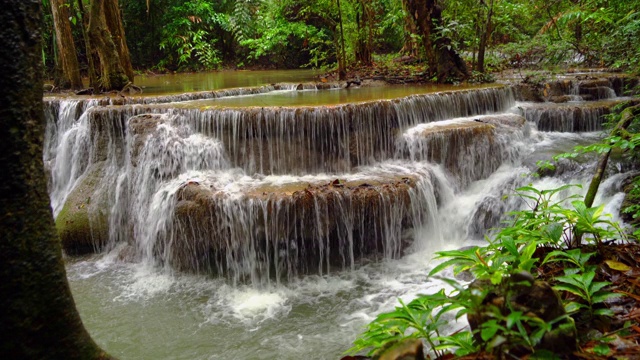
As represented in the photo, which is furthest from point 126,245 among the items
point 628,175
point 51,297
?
point 628,175

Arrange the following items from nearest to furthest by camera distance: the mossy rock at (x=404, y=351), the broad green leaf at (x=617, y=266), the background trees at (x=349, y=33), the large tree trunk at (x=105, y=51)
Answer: the mossy rock at (x=404, y=351) < the broad green leaf at (x=617, y=266) < the background trees at (x=349, y=33) < the large tree trunk at (x=105, y=51)

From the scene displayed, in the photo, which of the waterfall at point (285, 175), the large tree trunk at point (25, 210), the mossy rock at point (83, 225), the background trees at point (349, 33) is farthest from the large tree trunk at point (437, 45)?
the large tree trunk at point (25, 210)

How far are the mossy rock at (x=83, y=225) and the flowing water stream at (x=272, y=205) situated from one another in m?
0.04

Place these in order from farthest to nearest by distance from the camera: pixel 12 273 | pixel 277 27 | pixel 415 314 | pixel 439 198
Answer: pixel 277 27, pixel 439 198, pixel 415 314, pixel 12 273

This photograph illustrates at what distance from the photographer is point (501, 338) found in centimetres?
159

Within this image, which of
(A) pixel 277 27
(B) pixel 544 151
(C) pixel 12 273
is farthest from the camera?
(A) pixel 277 27

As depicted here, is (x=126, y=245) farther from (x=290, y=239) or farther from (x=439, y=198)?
(x=439, y=198)

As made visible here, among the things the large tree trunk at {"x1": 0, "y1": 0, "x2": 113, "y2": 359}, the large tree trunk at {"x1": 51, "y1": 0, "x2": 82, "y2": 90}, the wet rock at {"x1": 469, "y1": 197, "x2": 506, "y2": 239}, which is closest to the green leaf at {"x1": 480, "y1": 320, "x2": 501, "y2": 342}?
the large tree trunk at {"x1": 0, "y1": 0, "x2": 113, "y2": 359}

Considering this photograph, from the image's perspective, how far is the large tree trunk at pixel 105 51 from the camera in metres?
9.14

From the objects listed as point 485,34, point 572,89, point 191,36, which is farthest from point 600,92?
point 191,36

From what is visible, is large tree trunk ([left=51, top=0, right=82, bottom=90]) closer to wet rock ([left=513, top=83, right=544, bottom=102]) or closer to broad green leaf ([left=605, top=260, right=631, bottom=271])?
wet rock ([left=513, top=83, right=544, bottom=102])

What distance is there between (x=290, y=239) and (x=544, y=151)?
460 centimetres

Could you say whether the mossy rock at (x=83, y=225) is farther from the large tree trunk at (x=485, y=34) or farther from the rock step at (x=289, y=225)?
the large tree trunk at (x=485, y=34)

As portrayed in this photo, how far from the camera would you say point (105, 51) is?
31.1ft
